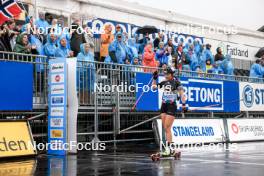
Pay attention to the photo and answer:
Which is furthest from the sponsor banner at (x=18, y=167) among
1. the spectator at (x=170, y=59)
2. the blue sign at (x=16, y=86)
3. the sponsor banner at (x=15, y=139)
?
the spectator at (x=170, y=59)

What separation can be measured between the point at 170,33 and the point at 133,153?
9743 mm

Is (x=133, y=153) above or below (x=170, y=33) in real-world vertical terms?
below

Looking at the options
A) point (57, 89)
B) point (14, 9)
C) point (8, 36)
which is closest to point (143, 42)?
point (14, 9)

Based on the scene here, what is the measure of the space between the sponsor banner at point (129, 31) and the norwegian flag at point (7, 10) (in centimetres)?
370

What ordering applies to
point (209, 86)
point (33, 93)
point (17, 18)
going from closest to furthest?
point (33, 93)
point (17, 18)
point (209, 86)

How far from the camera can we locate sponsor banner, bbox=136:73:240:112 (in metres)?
15.9

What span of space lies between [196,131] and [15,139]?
23.3 feet

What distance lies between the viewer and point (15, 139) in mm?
12211

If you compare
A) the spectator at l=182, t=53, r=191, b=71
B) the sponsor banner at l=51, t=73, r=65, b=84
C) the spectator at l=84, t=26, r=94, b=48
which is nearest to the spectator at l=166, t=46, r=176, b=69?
the spectator at l=182, t=53, r=191, b=71

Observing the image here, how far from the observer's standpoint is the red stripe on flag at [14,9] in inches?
571

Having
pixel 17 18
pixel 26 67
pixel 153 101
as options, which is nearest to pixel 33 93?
pixel 26 67

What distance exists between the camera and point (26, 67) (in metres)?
12.8

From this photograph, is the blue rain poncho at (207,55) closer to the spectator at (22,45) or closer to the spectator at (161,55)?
the spectator at (161,55)

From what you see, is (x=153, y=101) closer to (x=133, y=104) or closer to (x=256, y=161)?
(x=133, y=104)
